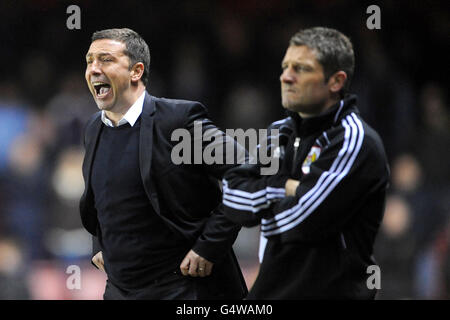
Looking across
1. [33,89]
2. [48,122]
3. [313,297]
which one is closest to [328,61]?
[313,297]

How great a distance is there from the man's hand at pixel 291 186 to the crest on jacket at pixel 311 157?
53 mm

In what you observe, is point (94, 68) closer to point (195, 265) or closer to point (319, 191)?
point (195, 265)

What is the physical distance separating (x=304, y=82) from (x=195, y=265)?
3.27 ft

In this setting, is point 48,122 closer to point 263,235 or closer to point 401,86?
point 401,86

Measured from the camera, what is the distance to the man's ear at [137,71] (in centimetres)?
338

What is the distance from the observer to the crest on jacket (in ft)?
8.69

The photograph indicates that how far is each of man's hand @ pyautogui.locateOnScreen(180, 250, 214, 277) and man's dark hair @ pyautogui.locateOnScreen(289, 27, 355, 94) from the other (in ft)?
3.29

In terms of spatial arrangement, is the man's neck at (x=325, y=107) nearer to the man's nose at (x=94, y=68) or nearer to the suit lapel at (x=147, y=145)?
the suit lapel at (x=147, y=145)

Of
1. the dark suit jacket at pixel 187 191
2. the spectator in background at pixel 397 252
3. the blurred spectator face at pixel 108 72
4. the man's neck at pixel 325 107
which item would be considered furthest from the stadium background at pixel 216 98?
the man's neck at pixel 325 107

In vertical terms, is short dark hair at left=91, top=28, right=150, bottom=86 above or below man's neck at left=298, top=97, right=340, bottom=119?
above

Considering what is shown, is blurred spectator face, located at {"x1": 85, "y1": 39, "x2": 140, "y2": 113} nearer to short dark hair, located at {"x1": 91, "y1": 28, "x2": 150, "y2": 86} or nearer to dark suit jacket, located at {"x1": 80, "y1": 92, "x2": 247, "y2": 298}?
short dark hair, located at {"x1": 91, "y1": 28, "x2": 150, "y2": 86}

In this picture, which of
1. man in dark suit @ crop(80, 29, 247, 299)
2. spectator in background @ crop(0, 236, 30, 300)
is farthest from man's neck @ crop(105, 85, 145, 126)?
spectator in background @ crop(0, 236, 30, 300)

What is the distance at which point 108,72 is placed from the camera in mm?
3299

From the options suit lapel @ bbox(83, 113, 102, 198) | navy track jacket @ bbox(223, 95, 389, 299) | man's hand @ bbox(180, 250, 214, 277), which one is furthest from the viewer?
suit lapel @ bbox(83, 113, 102, 198)
